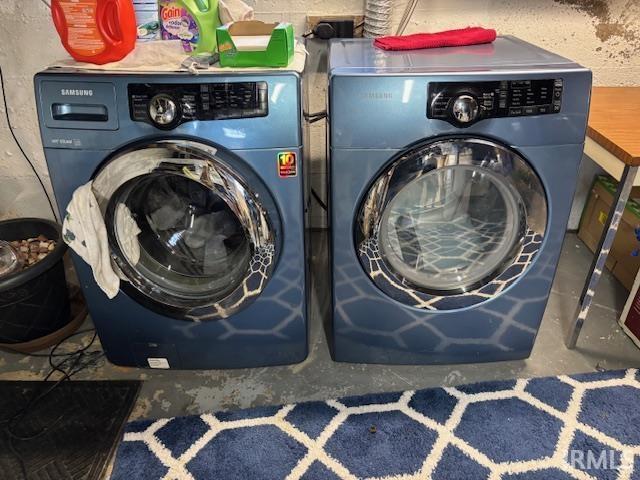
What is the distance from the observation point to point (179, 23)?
1330 millimetres

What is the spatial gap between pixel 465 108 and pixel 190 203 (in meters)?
0.73

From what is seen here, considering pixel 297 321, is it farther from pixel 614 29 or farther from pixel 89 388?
pixel 614 29

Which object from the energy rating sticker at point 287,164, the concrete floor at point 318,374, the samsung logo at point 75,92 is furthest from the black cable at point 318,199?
the samsung logo at point 75,92

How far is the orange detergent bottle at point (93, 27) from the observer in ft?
3.88

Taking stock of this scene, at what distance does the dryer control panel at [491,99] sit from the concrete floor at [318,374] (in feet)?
2.52

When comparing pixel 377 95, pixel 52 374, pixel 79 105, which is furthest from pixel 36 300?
pixel 377 95

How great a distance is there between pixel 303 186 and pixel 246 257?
9.6 inches

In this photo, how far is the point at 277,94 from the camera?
1129 mm

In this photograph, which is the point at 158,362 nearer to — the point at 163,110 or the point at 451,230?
the point at 163,110

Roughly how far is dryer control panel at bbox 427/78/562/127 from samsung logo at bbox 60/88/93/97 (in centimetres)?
77

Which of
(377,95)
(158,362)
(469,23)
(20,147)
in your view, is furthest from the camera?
(20,147)

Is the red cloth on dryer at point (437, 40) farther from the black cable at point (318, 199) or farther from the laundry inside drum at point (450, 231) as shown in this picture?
the black cable at point (318, 199)

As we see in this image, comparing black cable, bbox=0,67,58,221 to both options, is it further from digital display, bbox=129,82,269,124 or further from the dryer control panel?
the dryer control panel

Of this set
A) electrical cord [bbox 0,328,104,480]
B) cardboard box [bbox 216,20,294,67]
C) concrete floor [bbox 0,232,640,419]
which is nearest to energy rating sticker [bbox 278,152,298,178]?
cardboard box [bbox 216,20,294,67]
